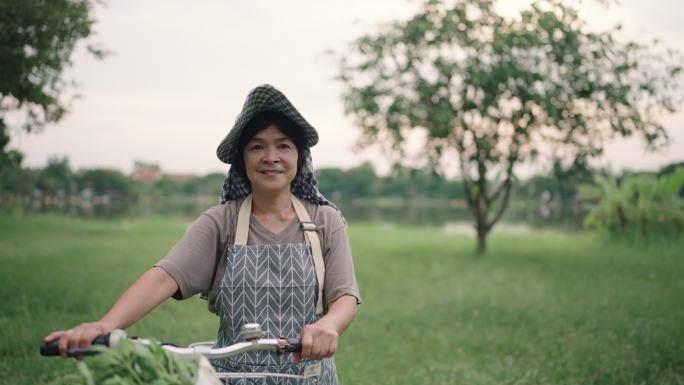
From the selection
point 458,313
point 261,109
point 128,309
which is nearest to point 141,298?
point 128,309

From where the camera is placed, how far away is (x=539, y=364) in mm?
6426

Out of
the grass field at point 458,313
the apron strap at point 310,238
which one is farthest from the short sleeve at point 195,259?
the grass field at point 458,313

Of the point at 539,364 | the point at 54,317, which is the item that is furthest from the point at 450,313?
the point at 54,317

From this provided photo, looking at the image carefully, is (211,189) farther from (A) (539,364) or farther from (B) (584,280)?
(A) (539,364)

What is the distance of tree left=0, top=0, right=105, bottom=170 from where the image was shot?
8.66 m

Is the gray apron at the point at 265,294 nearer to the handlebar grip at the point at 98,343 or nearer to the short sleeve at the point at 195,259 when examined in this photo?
the short sleeve at the point at 195,259

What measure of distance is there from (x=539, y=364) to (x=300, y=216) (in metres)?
4.42

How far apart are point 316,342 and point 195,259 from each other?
647 millimetres

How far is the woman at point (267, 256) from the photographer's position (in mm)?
2559

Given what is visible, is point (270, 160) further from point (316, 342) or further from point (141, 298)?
point (316, 342)

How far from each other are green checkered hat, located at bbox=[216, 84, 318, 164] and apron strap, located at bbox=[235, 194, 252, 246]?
0.23 metres

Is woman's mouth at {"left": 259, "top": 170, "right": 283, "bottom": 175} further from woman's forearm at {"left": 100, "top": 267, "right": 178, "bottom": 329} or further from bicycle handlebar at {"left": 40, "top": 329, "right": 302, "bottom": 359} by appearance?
bicycle handlebar at {"left": 40, "top": 329, "right": 302, "bottom": 359}

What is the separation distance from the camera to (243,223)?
2.66 meters

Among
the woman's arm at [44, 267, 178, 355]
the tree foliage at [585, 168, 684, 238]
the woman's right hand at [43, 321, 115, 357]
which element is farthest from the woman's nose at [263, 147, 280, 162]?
the tree foliage at [585, 168, 684, 238]
